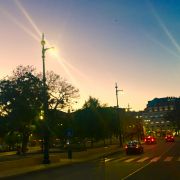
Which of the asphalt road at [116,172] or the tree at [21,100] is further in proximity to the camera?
the tree at [21,100]

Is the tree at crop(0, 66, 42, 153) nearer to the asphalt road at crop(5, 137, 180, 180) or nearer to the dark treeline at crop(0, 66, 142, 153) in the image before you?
the dark treeline at crop(0, 66, 142, 153)

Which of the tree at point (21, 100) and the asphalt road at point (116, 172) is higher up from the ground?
the tree at point (21, 100)

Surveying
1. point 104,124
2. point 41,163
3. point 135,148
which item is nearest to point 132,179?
point 41,163

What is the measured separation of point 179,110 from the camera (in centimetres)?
17838

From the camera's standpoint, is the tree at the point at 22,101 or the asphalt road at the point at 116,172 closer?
the asphalt road at the point at 116,172

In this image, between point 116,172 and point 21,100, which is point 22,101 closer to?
point 21,100

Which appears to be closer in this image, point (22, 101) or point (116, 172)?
point (116, 172)

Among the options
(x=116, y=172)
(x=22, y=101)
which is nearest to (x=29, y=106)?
(x=22, y=101)

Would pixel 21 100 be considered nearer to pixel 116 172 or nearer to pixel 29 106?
pixel 29 106

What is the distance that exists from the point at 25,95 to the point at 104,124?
1353 inches

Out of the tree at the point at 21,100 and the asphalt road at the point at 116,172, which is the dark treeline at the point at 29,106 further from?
the asphalt road at the point at 116,172

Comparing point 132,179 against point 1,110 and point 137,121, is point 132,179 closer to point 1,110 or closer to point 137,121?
point 1,110

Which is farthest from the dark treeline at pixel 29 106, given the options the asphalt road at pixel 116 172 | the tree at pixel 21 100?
the asphalt road at pixel 116 172

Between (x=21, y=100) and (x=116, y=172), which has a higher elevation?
(x=21, y=100)
